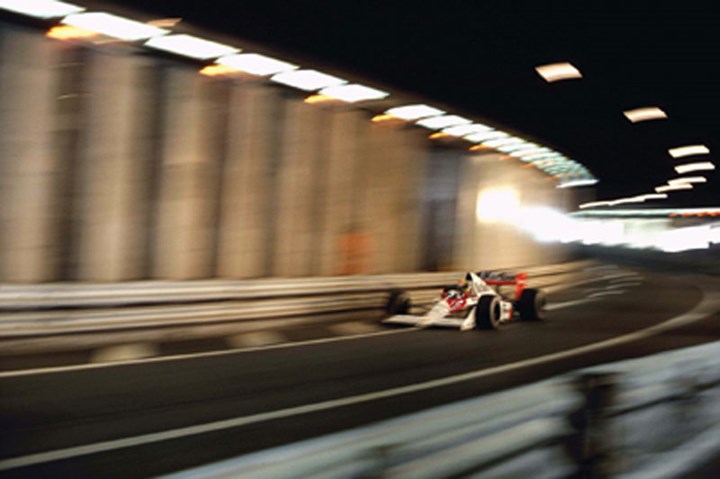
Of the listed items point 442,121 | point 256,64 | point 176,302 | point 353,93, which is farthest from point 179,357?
point 442,121

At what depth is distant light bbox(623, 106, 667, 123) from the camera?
47.6ft

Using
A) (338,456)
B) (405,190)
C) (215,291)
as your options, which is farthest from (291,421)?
(405,190)

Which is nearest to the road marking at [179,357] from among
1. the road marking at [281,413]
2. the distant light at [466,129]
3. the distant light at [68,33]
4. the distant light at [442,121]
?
the road marking at [281,413]

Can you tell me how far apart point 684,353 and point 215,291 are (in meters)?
7.92

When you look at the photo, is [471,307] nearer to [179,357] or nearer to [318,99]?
[318,99]

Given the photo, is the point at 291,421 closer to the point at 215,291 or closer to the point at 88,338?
the point at 88,338

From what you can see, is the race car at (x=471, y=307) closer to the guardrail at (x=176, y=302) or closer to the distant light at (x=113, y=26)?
the guardrail at (x=176, y=302)

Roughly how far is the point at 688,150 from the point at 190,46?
1358 cm

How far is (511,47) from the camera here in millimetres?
10406

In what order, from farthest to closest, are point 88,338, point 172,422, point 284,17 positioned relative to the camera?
point 88,338
point 284,17
point 172,422

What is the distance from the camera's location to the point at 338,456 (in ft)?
8.56

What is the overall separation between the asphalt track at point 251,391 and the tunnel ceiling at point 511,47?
3.98 m

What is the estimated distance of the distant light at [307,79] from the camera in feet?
41.4

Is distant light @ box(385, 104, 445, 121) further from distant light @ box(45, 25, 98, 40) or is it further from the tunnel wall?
distant light @ box(45, 25, 98, 40)
